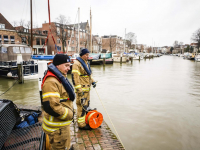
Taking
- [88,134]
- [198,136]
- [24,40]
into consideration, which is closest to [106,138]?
[88,134]

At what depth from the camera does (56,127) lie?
222 centimetres

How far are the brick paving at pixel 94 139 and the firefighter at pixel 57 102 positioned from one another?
0.97 metres

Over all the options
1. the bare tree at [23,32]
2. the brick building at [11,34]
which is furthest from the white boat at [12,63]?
the bare tree at [23,32]

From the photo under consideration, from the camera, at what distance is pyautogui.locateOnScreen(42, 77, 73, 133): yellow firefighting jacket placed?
202cm

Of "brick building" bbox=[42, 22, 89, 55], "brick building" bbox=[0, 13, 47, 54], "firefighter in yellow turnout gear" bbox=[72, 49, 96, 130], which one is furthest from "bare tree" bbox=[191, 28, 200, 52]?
"firefighter in yellow turnout gear" bbox=[72, 49, 96, 130]

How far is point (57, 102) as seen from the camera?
80.9 inches

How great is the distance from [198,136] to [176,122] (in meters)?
0.95

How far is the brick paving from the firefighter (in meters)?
0.97

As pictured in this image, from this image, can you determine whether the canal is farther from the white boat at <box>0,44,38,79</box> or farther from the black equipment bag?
the white boat at <box>0,44,38,79</box>

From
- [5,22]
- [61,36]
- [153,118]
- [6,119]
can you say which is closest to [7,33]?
[5,22]

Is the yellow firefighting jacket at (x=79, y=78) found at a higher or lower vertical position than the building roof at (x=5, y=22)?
lower

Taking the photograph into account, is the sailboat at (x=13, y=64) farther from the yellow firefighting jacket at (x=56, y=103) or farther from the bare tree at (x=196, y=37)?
the bare tree at (x=196, y=37)

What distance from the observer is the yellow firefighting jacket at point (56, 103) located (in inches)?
79.6

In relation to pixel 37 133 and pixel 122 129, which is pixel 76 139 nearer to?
pixel 37 133
